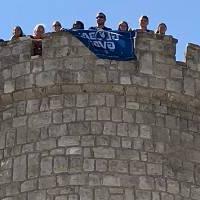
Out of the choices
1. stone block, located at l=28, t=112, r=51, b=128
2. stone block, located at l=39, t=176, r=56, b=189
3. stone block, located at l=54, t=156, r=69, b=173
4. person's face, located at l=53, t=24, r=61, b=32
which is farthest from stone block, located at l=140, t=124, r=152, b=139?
person's face, located at l=53, t=24, r=61, b=32

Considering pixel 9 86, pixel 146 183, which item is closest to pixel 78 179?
pixel 146 183

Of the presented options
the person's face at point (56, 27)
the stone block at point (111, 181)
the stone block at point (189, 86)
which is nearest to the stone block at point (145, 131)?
the stone block at point (111, 181)

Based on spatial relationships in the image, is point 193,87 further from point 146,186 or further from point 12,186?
point 12,186

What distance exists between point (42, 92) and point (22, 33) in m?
1.14

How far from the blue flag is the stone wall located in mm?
104

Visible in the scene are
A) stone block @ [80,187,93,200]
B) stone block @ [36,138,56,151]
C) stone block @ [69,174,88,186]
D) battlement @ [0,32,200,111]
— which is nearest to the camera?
stone block @ [80,187,93,200]

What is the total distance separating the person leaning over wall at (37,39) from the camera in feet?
42.7

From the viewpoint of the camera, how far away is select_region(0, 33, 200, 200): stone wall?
12.0 meters

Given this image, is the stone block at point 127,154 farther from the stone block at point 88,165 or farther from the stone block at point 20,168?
the stone block at point 20,168

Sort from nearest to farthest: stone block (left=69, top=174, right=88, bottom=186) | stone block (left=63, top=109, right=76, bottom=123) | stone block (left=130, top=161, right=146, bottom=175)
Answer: stone block (left=69, top=174, right=88, bottom=186)
stone block (left=130, top=161, right=146, bottom=175)
stone block (left=63, top=109, right=76, bottom=123)

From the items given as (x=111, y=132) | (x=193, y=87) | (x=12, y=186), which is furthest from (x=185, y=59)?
(x=12, y=186)

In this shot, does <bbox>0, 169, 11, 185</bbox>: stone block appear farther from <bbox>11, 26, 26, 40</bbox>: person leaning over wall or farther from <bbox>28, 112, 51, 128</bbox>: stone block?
<bbox>11, 26, 26, 40</bbox>: person leaning over wall

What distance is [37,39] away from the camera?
13125 millimetres

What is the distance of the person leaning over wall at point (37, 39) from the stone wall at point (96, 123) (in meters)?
0.10
